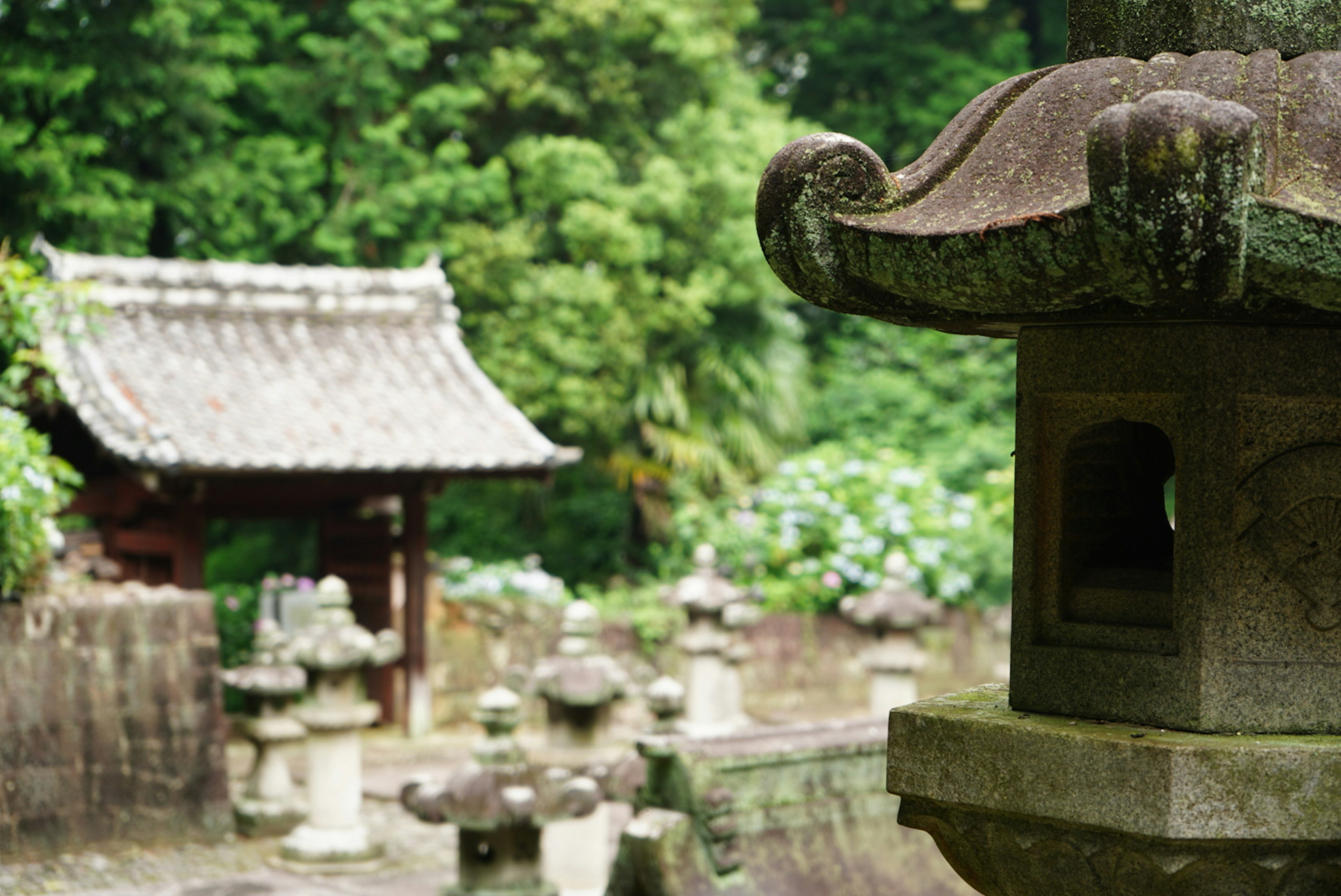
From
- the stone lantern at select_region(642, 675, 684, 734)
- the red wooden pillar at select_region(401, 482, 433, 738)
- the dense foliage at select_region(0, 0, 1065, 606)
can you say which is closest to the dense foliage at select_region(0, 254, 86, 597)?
the stone lantern at select_region(642, 675, 684, 734)

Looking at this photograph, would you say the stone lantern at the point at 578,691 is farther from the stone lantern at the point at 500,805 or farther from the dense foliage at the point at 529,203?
the dense foliage at the point at 529,203

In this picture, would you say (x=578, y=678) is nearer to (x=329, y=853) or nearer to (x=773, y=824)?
(x=773, y=824)

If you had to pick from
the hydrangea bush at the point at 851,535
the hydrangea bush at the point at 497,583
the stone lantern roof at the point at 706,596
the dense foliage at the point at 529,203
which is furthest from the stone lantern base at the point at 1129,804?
the dense foliage at the point at 529,203

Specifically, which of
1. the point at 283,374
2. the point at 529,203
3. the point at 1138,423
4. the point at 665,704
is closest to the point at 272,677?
the point at 665,704

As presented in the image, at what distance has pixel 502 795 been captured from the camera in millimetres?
5949

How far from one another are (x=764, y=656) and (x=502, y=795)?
740 centimetres

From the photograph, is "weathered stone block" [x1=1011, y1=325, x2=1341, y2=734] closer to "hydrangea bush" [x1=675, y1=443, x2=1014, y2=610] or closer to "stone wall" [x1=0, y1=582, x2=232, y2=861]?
"stone wall" [x1=0, y1=582, x2=232, y2=861]

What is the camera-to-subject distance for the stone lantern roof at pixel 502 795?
5.95m

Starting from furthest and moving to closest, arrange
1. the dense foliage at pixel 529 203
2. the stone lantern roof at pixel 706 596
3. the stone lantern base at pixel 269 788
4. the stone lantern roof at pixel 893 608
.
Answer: the dense foliage at pixel 529 203 → the stone lantern roof at pixel 706 596 → the stone lantern roof at pixel 893 608 → the stone lantern base at pixel 269 788

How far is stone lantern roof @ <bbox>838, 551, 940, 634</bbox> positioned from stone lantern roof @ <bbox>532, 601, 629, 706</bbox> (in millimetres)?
2723

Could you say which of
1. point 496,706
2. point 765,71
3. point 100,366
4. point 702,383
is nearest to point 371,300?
point 100,366

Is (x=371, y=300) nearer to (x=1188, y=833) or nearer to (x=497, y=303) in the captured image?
(x=497, y=303)

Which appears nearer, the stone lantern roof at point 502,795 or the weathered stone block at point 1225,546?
the weathered stone block at point 1225,546

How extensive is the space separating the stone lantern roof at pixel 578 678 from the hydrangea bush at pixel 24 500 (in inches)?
111
